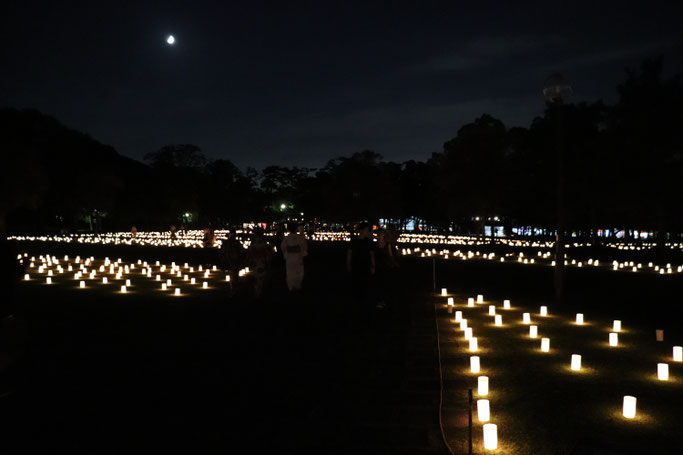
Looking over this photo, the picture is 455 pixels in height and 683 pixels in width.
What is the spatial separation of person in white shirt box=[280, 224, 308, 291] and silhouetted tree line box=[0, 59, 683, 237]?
6.95 metres

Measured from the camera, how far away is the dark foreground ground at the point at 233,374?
210 inches

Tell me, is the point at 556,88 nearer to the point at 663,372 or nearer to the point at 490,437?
the point at 663,372

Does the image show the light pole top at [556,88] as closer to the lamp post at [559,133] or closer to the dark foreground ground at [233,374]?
the lamp post at [559,133]

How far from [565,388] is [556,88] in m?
9.18

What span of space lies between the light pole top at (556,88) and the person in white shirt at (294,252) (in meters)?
7.11

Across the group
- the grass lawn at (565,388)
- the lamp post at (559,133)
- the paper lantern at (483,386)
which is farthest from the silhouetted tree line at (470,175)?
the paper lantern at (483,386)

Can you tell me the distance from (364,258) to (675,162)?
2668 centimetres

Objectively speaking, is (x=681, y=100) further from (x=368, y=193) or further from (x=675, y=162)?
(x=368, y=193)

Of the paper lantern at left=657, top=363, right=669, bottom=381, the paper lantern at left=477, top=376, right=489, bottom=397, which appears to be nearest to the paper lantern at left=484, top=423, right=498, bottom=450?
the paper lantern at left=477, top=376, right=489, bottom=397

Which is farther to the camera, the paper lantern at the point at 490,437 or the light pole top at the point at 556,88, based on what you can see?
the light pole top at the point at 556,88

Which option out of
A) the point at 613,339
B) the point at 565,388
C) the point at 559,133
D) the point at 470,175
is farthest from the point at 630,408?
the point at 470,175

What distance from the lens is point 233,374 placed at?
742 cm

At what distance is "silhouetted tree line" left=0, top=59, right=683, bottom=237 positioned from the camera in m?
32.3

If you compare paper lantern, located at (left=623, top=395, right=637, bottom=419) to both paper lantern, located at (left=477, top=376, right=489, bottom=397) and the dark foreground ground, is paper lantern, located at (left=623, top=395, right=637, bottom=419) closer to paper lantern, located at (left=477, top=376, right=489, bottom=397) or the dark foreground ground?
paper lantern, located at (left=477, top=376, right=489, bottom=397)
